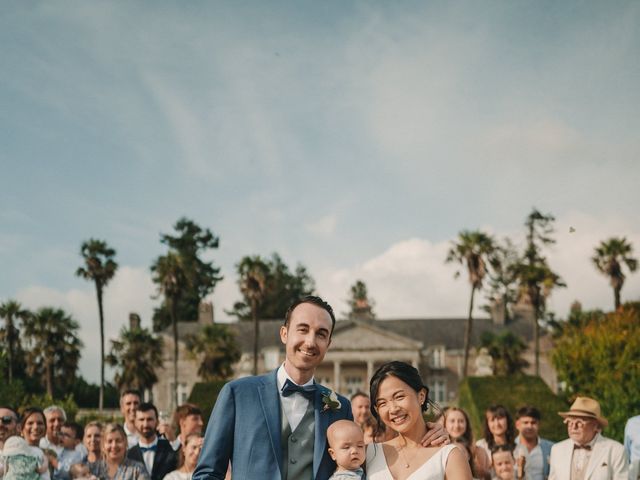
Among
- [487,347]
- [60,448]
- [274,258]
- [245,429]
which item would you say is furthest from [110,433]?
[274,258]

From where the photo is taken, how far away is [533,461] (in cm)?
891

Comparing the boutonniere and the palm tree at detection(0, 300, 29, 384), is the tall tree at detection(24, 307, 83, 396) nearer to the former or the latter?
the palm tree at detection(0, 300, 29, 384)

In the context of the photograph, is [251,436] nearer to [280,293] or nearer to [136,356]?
[136,356]

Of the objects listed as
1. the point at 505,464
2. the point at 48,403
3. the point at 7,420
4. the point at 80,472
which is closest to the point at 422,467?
the point at 505,464

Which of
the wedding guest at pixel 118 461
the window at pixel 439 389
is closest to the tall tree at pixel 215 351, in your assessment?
the window at pixel 439 389

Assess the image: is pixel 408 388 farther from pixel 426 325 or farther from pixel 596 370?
pixel 426 325

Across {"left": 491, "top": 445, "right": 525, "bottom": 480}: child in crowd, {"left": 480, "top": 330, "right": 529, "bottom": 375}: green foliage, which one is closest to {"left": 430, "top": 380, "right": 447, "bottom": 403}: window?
A: {"left": 480, "top": 330, "right": 529, "bottom": 375}: green foliage

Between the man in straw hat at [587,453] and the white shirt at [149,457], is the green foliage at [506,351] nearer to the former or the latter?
the man in straw hat at [587,453]

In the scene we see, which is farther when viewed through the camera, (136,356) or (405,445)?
(136,356)

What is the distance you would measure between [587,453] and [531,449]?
1236 mm

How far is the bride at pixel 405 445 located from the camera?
4121 mm

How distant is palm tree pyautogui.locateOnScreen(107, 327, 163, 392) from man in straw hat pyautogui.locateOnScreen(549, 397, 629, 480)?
38833 millimetres

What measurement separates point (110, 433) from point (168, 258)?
1572 inches

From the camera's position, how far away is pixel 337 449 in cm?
→ 392
